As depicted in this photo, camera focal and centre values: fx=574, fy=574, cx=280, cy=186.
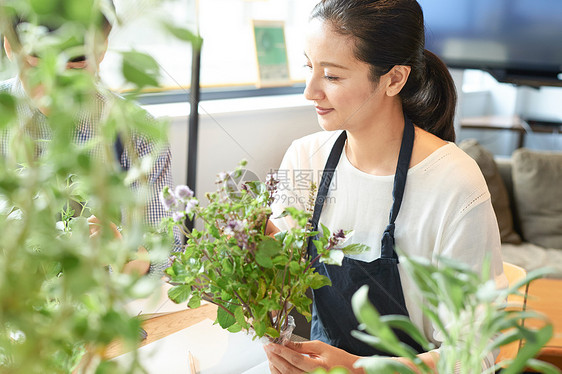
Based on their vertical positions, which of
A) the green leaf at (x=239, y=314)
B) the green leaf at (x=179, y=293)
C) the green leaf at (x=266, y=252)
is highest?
the green leaf at (x=266, y=252)

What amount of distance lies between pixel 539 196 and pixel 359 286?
2.04 m

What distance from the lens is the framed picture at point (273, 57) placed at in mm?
1455

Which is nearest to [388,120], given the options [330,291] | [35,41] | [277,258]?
[330,291]

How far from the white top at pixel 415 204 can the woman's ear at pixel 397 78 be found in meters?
0.16

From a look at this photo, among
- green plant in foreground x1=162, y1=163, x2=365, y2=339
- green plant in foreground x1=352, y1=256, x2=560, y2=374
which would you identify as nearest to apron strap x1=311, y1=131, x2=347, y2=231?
green plant in foreground x1=162, y1=163, x2=365, y2=339

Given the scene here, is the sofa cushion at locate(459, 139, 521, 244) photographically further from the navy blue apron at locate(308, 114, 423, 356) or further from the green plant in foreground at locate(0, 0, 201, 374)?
the green plant in foreground at locate(0, 0, 201, 374)

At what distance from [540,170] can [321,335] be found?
209 centimetres

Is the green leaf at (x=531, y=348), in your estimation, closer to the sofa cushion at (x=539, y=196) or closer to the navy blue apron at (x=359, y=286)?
the navy blue apron at (x=359, y=286)

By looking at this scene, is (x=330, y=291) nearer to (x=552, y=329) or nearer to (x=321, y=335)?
(x=321, y=335)

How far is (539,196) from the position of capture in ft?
9.53

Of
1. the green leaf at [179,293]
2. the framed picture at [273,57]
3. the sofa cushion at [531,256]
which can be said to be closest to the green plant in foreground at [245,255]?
the green leaf at [179,293]

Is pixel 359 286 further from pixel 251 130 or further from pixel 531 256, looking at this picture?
pixel 531 256

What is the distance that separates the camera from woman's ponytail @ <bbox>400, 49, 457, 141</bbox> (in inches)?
51.5

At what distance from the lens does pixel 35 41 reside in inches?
14.9
